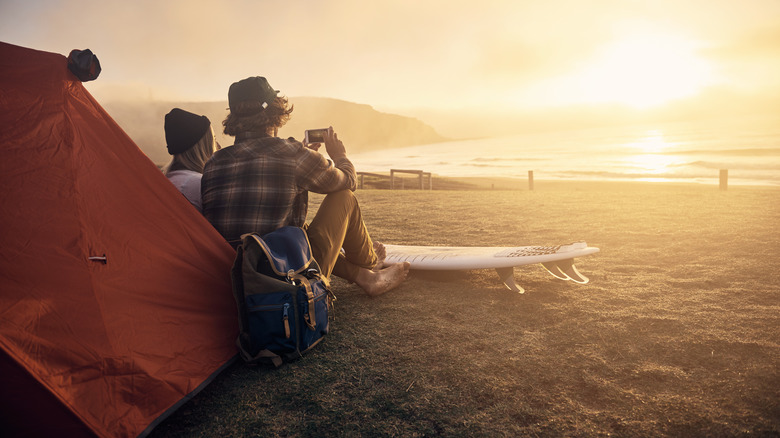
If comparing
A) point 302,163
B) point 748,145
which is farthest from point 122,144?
point 748,145

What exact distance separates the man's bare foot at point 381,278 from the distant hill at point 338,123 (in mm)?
46848

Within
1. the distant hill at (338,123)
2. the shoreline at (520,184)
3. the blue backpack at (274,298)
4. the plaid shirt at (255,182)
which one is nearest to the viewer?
the blue backpack at (274,298)

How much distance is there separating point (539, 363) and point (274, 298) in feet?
4.24

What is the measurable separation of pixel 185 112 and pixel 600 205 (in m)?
7.78

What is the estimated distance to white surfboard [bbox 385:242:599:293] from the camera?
10.4 feet

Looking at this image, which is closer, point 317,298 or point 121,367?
point 121,367

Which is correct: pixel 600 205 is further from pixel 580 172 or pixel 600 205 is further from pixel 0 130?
pixel 580 172

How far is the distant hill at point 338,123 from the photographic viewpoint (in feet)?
156

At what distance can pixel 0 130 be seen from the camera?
163 cm

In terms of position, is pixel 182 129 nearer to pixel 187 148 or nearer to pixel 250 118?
pixel 187 148

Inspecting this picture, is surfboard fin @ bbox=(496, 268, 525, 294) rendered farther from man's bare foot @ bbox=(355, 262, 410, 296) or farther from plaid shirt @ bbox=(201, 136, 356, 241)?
plaid shirt @ bbox=(201, 136, 356, 241)

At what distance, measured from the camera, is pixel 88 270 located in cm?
166

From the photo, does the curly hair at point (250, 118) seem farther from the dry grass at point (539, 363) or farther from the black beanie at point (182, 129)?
the dry grass at point (539, 363)

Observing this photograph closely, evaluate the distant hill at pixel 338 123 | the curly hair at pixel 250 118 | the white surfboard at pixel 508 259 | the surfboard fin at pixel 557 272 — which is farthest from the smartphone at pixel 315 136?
the distant hill at pixel 338 123
